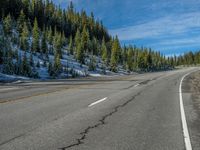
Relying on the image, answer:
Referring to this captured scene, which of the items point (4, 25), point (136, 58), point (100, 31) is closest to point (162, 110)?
point (4, 25)

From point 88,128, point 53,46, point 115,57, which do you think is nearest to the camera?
point 88,128

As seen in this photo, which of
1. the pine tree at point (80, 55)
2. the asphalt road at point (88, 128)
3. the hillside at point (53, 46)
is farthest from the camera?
the pine tree at point (80, 55)

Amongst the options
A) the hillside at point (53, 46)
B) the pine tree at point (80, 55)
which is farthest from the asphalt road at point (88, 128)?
the pine tree at point (80, 55)

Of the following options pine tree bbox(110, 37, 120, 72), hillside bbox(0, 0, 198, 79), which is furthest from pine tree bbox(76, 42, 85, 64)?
pine tree bbox(110, 37, 120, 72)

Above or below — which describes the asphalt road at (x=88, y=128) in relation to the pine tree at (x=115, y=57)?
below

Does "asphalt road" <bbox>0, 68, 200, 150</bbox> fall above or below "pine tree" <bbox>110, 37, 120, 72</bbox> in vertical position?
below

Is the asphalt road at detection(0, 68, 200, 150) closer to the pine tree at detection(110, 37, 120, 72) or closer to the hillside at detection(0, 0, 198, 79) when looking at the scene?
the hillside at detection(0, 0, 198, 79)

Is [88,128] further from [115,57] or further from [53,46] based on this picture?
[115,57]

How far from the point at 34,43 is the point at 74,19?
57.3 m

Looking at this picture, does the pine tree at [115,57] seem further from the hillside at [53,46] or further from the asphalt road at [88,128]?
the asphalt road at [88,128]

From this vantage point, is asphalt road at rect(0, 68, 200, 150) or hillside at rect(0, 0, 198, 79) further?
hillside at rect(0, 0, 198, 79)

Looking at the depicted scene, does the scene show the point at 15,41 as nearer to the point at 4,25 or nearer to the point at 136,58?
the point at 4,25

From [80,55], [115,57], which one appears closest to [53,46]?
[80,55]

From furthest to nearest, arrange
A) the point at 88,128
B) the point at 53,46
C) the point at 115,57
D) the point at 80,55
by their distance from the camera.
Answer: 1. the point at 115,57
2. the point at 53,46
3. the point at 80,55
4. the point at 88,128
